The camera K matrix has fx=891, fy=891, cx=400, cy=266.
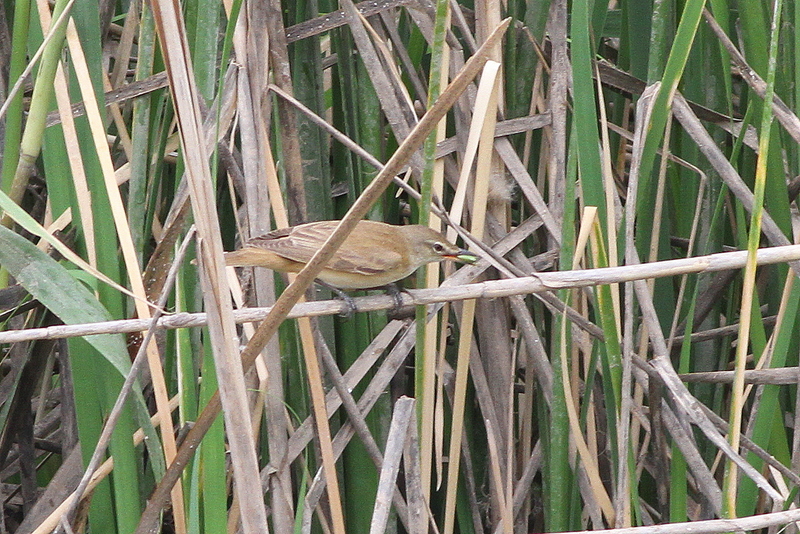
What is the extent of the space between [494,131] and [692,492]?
1301 millimetres

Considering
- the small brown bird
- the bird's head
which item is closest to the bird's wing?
the small brown bird

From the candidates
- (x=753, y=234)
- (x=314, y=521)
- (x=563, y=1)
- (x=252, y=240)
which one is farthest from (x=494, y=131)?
(x=314, y=521)

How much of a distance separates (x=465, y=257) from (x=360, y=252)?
393mm

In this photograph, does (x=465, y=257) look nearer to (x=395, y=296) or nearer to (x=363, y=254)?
(x=395, y=296)

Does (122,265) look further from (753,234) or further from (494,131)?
(753,234)

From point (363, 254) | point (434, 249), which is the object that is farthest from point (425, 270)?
point (363, 254)

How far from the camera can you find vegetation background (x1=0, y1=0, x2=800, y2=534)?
1967 millimetres

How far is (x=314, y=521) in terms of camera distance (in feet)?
8.64

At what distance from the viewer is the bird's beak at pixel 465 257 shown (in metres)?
2.47

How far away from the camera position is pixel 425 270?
8.13 feet

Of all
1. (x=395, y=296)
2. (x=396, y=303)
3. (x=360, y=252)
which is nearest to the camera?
(x=396, y=303)

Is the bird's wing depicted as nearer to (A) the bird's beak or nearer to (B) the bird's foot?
(B) the bird's foot

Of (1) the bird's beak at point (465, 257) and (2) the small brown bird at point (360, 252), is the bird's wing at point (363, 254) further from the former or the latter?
(1) the bird's beak at point (465, 257)

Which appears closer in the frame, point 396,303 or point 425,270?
point 396,303
